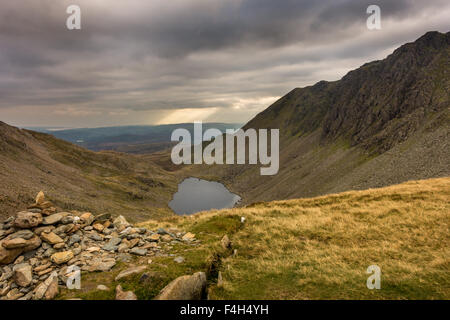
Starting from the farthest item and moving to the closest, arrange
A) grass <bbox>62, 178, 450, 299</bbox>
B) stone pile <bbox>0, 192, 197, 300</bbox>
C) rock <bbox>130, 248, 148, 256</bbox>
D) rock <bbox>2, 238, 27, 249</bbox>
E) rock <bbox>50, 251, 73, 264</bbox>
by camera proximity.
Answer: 1. rock <bbox>130, 248, 148, 256</bbox>
2. rock <bbox>50, 251, 73, 264</bbox>
3. rock <bbox>2, 238, 27, 249</bbox>
4. stone pile <bbox>0, 192, 197, 300</bbox>
5. grass <bbox>62, 178, 450, 299</bbox>

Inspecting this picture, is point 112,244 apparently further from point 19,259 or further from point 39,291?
point 39,291

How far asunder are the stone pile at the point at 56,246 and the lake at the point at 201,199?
109198 mm

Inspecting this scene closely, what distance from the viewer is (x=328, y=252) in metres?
14.9

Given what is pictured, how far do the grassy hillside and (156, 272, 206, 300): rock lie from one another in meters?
0.76

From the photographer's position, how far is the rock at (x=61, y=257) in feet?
41.2

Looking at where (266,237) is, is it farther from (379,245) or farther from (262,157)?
(262,157)

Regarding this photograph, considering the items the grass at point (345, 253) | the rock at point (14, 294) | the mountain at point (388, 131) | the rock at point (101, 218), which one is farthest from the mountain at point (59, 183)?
the mountain at point (388, 131)

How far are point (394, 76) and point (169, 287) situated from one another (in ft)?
486

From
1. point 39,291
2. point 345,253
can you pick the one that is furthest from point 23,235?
point 345,253

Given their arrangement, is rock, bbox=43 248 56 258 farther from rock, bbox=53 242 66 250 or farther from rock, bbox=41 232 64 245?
rock, bbox=41 232 64 245

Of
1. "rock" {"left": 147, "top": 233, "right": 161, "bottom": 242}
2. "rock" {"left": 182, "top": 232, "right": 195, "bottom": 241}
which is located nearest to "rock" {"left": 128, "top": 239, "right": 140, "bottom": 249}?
"rock" {"left": 147, "top": 233, "right": 161, "bottom": 242}

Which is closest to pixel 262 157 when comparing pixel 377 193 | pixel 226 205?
pixel 226 205

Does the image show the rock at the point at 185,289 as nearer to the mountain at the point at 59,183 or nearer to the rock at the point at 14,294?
the rock at the point at 14,294

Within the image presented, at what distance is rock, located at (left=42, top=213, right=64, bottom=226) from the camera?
49.0 feet
